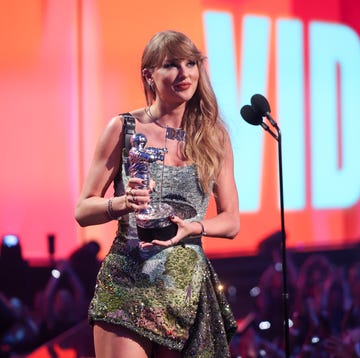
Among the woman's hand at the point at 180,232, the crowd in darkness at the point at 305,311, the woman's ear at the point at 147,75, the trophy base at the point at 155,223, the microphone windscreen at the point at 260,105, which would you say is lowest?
the crowd in darkness at the point at 305,311

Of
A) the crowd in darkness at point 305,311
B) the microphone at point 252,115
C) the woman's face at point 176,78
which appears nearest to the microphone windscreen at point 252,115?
the microphone at point 252,115

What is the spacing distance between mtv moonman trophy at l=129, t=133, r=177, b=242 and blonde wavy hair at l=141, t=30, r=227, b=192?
0.75ft

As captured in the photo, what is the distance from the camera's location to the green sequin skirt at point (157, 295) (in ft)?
6.97

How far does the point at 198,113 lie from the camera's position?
2287mm

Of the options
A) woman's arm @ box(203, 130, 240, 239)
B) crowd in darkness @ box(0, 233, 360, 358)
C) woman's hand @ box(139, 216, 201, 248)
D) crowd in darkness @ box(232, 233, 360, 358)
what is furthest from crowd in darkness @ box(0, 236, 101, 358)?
woman's hand @ box(139, 216, 201, 248)

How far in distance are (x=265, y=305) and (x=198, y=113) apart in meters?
1.98

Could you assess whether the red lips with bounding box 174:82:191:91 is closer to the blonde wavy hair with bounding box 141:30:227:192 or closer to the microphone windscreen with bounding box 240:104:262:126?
the blonde wavy hair with bounding box 141:30:227:192

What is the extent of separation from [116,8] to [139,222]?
174 cm

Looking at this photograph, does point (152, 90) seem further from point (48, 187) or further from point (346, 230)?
point (346, 230)

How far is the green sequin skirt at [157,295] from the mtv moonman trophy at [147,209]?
16 cm

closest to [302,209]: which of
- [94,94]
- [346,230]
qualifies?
Result: [346,230]

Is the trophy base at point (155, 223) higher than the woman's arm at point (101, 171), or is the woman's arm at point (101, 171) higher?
the woman's arm at point (101, 171)

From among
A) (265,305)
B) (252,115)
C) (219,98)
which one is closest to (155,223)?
(252,115)

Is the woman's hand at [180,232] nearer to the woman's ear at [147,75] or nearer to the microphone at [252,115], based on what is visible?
the woman's ear at [147,75]
